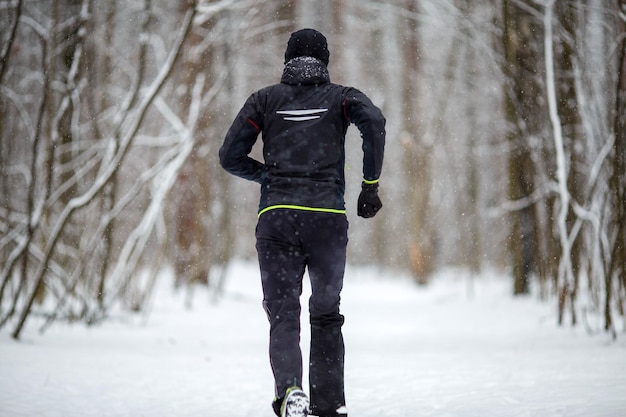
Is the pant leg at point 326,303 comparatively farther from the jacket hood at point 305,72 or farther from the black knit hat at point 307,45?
the black knit hat at point 307,45

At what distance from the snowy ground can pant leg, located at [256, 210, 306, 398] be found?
68cm

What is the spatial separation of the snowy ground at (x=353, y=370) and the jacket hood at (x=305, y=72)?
5.25 feet

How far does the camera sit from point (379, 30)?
18.5 meters

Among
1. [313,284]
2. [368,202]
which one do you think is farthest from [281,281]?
[368,202]

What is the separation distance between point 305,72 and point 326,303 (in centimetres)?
100

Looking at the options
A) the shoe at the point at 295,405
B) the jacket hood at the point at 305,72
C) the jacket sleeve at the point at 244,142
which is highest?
the jacket hood at the point at 305,72

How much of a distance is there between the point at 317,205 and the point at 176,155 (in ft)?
13.7

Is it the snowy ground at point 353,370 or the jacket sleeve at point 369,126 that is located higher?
the jacket sleeve at point 369,126

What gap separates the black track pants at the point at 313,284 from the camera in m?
2.54

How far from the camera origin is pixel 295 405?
233cm

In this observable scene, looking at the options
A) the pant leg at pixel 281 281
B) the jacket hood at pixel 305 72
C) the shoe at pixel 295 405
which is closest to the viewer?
the shoe at pixel 295 405

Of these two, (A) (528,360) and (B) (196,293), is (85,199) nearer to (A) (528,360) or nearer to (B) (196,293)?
(A) (528,360)

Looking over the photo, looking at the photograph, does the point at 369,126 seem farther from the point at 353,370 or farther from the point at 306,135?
the point at 353,370

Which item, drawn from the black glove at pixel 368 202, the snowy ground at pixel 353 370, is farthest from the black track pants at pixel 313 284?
the snowy ground at pixel 353 370
